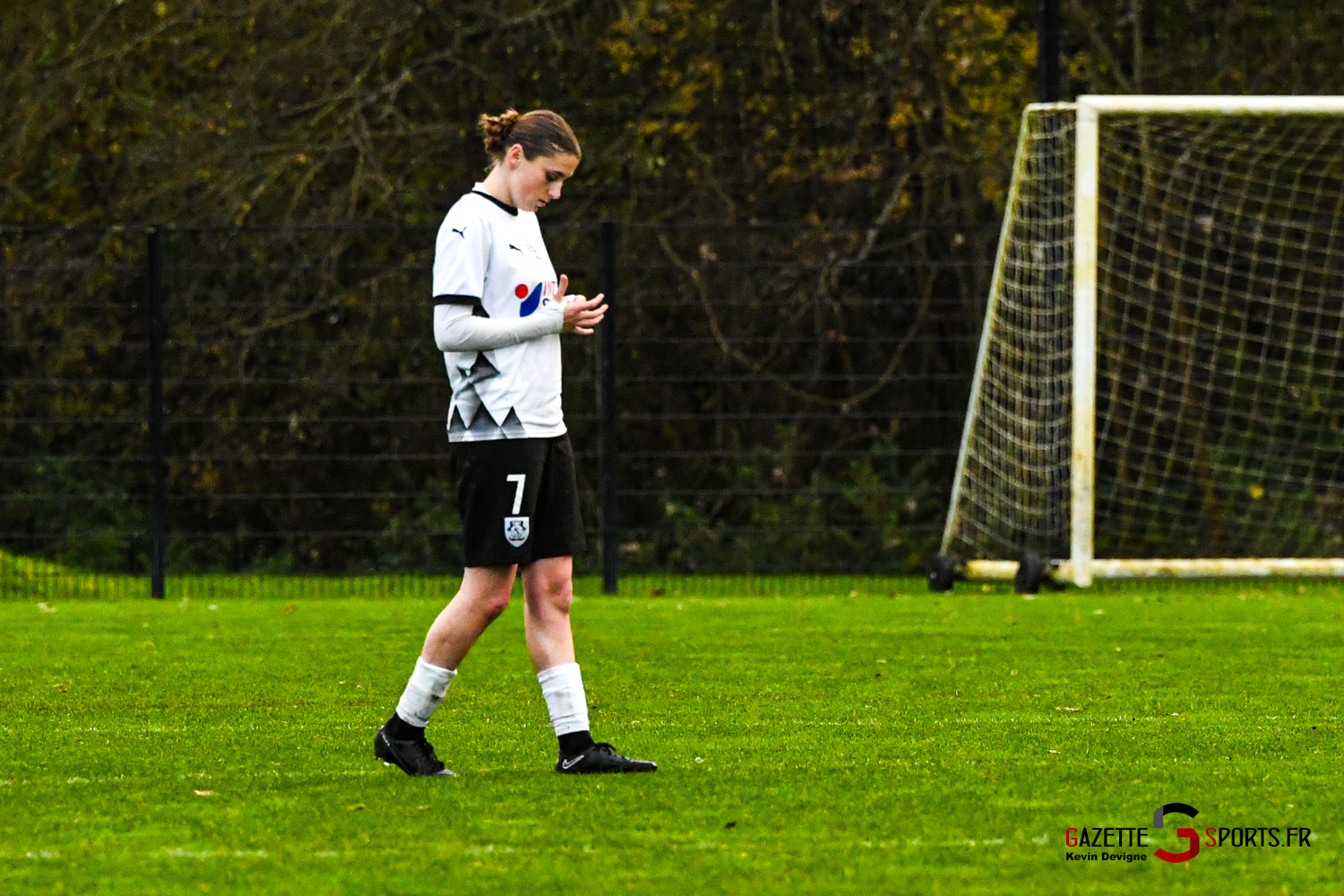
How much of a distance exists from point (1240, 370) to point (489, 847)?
11.8 metres

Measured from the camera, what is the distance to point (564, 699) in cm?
567

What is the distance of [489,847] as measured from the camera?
4.59 metres

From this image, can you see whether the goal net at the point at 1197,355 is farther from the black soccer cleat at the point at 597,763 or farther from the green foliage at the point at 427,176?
the black soccer cleat at the point at 597,763

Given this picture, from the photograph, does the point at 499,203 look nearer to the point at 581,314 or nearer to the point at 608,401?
the point at 581,314

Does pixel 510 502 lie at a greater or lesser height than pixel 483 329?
lesser

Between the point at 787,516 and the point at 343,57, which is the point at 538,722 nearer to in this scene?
the point at 787,516

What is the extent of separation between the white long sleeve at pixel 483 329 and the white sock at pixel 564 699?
2.85 feet

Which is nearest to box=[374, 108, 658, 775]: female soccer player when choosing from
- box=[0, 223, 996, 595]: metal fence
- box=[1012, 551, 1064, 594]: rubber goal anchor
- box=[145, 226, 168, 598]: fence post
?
box=[1012, 551, 1064, 594]: rubber goal anchor

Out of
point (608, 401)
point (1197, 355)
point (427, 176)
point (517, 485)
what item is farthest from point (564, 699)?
point (427, 176)

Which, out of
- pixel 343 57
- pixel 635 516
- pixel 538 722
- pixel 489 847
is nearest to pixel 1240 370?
pixel 635 516

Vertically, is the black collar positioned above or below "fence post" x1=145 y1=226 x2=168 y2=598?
above

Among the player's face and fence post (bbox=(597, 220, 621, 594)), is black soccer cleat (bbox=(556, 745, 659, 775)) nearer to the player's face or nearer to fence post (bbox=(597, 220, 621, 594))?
the player's face

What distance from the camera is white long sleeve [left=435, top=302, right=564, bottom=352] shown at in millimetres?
5539

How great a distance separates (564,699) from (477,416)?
2.53ft
